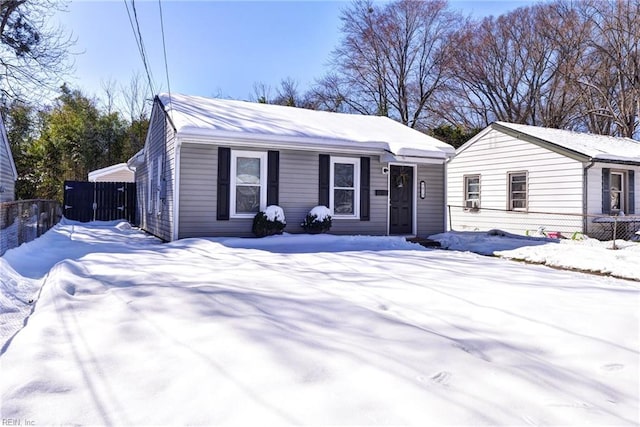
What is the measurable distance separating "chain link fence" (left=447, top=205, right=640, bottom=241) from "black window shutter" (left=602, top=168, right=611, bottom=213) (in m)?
0.41

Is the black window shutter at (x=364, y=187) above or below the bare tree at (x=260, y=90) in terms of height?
below

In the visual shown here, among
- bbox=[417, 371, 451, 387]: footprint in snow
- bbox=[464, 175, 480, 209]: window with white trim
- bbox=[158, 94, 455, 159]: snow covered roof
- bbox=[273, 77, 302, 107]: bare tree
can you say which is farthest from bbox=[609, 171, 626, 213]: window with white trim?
bbox=[273, 77, 302, 107]: bare tree

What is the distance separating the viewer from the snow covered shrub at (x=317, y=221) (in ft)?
31.5

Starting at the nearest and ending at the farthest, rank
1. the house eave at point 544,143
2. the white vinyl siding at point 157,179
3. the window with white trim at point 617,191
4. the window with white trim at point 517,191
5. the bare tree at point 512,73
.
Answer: the white vinyl siding at point 157,179, the house eave at point 544,143, the window with white trim at point 617,191, the window with white trim at point 517,191, the bare tree at point 512,73

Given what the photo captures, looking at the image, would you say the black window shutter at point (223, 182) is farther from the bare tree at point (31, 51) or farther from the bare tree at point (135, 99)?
the bare tree at point (135, 99)

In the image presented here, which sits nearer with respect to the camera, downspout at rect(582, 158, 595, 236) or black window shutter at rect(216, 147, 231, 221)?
black window shutter at rect(216, 147, 231, 221)

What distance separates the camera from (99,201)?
16.8 metres

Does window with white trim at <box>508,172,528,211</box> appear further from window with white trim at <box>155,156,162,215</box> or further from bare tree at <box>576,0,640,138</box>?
bare tree at <box>576,0,640,138</box>

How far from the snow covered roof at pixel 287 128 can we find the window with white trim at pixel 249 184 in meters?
0.53

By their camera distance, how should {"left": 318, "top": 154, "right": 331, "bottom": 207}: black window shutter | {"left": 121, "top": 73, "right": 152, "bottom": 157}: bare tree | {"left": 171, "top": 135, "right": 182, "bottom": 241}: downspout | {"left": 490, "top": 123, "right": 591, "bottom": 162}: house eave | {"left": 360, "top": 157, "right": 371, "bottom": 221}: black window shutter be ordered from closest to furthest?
{"left": 171, "top": 135, "right": 182, "bottom": 241}: downspout → {"left": 318, "top": 154, "right": 331, "bottom": 207}: black window shutter → {"left": 360, "top": 157, "right": 371, "bottom": 221}: black window shutter → {"left": 490, "top": 123, "right": 591, "bottom": 162}: house eave → {"left": 121, "top": 73, "right": 152, "bottom": 157}: bare tree

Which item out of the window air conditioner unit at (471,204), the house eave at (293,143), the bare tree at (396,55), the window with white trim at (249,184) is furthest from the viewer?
the bare tree at (396,55)

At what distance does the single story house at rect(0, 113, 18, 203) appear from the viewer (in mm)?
14453

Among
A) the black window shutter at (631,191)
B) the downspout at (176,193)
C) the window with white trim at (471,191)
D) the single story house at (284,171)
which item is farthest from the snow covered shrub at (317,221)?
the black window shutter at (631,191)

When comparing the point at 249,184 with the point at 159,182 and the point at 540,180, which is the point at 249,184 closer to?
the point at 159,182
